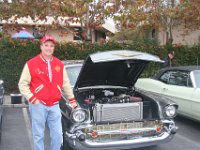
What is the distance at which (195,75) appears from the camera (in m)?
7.96

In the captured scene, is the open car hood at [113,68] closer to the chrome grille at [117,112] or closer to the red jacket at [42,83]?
the chrome grille at [117,112]

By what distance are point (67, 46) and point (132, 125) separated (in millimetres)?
8053

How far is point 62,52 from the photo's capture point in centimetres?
1334

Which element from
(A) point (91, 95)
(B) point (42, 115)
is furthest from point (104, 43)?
(B) point (42, 115)

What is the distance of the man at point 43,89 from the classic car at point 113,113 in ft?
2.25

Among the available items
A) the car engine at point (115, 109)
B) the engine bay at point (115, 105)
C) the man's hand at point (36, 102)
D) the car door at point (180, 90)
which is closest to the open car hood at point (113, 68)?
the engine bay at point (115, 105)

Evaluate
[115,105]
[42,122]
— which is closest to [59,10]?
[115,105]

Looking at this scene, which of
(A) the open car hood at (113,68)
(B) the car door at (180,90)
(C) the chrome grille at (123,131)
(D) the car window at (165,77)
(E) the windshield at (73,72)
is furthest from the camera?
(D) the car window at (165,77)

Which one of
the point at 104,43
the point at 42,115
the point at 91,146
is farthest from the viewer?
the point at 104,43

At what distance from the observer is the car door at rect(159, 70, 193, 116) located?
25.5 ft

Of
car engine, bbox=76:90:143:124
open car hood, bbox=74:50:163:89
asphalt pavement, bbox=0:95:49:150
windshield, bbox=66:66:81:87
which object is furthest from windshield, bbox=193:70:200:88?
asphalt pavement, bbox=0:95:49:150

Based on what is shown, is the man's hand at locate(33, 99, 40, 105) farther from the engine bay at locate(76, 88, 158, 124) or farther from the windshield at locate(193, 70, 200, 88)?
the windshield at locate(193, 70, 200, 88)

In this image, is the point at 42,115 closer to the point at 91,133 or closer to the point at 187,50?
the point at 91,133

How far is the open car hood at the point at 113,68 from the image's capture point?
5.97 m
